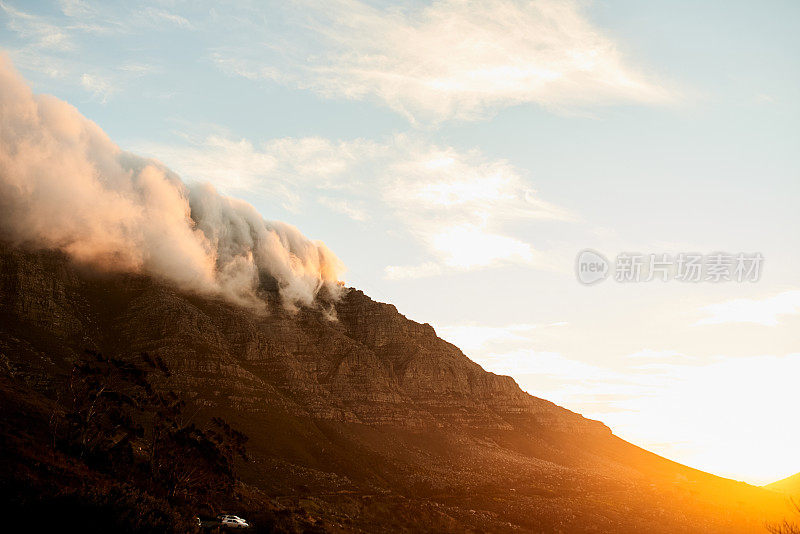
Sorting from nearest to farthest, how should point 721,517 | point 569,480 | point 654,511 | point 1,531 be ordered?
1. point 1,531
2. point 654,511
3. point 721,517
4. point 569,480

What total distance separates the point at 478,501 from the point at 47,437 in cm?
9709

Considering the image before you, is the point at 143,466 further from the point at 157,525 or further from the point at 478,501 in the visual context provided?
the point at 478,501

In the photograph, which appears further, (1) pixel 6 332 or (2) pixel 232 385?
(2) pixel 232 385

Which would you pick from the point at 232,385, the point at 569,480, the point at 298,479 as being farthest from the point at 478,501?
the point at 232,385

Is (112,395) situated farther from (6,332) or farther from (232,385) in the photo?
(232,385)

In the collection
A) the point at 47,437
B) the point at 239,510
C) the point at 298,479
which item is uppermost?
the point at 47,437

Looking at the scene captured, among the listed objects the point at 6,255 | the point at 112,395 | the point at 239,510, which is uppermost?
the point at 6,255

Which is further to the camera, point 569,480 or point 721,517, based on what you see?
point 569,480

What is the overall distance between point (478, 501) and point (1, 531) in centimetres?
12401

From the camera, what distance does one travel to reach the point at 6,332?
504 ft

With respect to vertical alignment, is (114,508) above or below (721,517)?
above

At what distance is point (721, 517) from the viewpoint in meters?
164

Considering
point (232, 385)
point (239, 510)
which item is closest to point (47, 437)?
point (239, 510)

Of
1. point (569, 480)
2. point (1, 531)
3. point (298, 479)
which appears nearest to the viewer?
point (1, 531)
